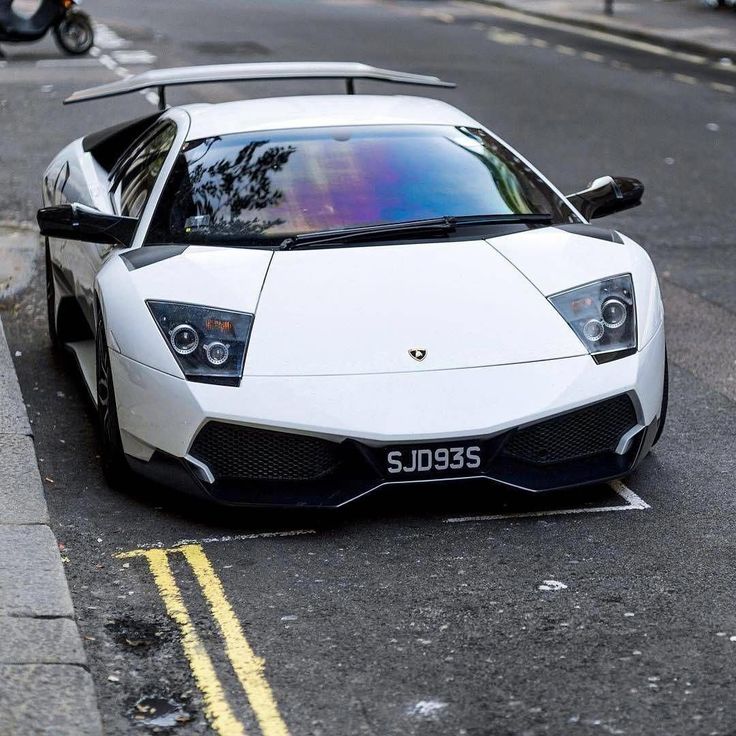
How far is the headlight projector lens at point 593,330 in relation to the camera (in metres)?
5.25

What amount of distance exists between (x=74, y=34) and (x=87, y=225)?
54.6 feet

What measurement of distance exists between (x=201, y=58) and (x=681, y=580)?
17.8m

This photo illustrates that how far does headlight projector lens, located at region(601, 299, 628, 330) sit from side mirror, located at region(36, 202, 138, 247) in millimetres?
1900

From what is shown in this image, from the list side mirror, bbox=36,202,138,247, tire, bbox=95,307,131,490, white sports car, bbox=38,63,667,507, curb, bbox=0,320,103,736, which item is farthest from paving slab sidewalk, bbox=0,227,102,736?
side mirror, bbox=36,202,138,247

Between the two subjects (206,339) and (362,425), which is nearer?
(362,425)

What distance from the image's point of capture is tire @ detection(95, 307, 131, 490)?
5.46 m

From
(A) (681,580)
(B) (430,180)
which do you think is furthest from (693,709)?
(B) (430,180)

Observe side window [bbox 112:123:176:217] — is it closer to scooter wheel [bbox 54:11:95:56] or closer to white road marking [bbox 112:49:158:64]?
white road marking [bbox 112:49:158:64]

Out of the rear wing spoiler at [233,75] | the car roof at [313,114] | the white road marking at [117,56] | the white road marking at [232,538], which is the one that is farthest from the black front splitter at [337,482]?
the white road marking at [117,56]

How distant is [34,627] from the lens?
4.16 metres

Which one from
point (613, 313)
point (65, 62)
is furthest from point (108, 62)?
point (613, 313)

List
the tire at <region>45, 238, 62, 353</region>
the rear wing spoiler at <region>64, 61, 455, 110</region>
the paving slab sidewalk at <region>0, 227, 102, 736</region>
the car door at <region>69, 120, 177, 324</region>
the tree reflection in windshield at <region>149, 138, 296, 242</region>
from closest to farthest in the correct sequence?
the paving slab sidewalk at <region>0, 227, 102, 736</region> → the tree reflection in windshield at <region>149, 138, 296, 242</region> → the car door at <region>69, 120, 177, 324</region> → the rear wing spoiler at <region>64, 61, 455, 110</region> → the tire at <region>45, 238, 62, 353</region>

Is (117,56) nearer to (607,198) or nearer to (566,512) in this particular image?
(607,198)

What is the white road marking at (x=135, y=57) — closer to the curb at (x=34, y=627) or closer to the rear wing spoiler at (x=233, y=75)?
the rear wing spoiler at (x=233, y=75)
